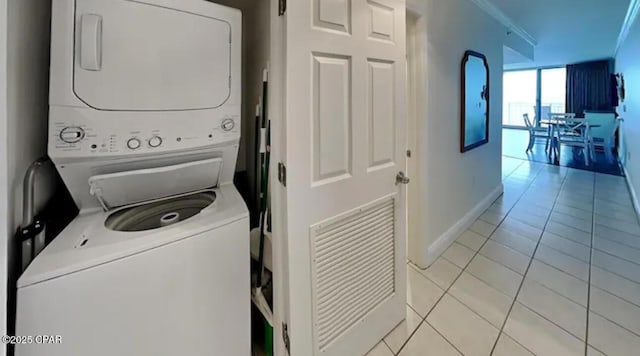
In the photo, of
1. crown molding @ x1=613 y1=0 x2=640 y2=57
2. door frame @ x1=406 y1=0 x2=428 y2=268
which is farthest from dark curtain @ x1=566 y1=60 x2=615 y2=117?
door frame @ x1=406 y1=0 x2=428 y2=268

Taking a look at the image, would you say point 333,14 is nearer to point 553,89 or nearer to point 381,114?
point 381,114

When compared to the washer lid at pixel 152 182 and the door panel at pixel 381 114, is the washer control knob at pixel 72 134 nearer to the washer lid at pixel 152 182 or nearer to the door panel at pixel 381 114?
the washer lid at pixel 152 182

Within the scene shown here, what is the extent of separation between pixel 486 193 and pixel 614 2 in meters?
2.65

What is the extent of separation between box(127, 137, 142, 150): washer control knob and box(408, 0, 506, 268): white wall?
193cm

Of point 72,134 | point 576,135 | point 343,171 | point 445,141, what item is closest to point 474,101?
point 445,141

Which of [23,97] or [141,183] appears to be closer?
[23,97]

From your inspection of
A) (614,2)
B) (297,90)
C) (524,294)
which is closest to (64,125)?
(297,90)

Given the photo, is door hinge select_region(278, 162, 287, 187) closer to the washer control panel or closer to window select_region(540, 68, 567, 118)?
the washer control panel

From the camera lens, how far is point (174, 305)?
1.01m

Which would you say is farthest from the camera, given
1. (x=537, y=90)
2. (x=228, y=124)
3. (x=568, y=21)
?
(x=537, y=90)

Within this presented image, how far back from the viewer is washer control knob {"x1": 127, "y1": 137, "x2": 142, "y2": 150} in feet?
3.43

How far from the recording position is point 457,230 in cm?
302

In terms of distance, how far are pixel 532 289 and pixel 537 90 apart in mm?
10694

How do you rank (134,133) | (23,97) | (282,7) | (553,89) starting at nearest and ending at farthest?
(23,97), (134,133), (282,7), (553,89)
